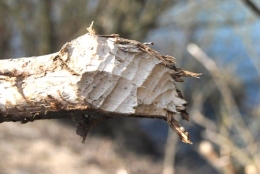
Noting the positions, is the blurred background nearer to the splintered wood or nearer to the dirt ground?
the dirt ground

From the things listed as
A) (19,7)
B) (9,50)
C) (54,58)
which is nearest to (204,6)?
(19,7)

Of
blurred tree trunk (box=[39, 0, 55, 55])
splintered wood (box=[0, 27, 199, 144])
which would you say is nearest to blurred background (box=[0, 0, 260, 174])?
blurred tree trunk (box=[39, 0, 55, 55])

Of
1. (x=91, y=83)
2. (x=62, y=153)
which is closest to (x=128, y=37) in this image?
(x=62, y=153)

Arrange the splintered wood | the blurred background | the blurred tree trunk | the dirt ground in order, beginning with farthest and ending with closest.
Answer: the blurred tree trunk → the blurred background → the dirt ground → the splintered wood

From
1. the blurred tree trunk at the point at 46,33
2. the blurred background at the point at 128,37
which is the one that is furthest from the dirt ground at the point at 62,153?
the blurred tree trunk at the point at 46,33

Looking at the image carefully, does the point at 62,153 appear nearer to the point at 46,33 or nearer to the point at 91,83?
the point at 46,33

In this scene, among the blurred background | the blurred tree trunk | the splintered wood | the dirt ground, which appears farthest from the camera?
the blurred tree trunk
